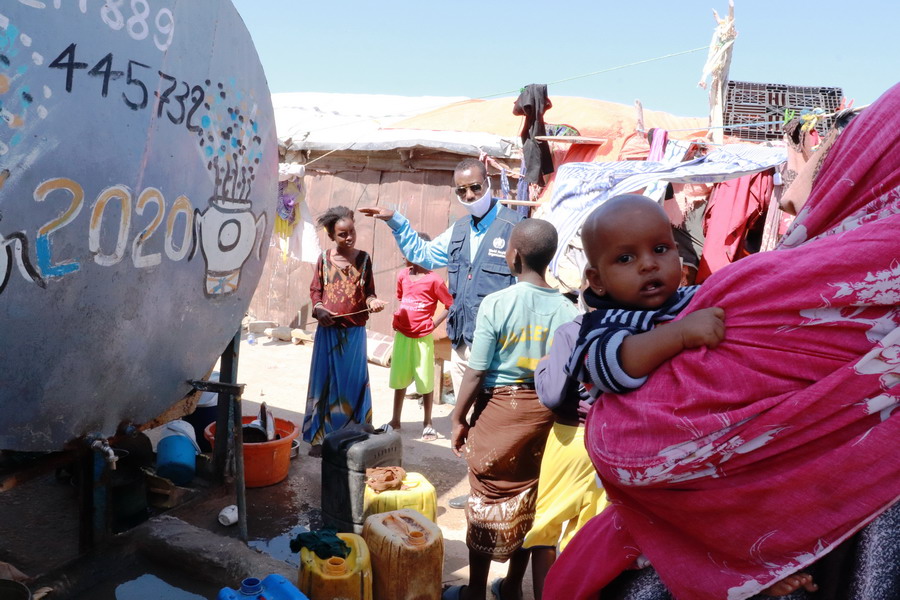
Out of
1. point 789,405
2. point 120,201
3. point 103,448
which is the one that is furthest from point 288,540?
point 789,405

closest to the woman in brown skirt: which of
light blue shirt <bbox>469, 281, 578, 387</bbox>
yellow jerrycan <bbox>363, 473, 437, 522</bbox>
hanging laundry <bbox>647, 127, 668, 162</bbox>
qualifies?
light blue shirt <bbox>469, 281, 578, 387</bbox>

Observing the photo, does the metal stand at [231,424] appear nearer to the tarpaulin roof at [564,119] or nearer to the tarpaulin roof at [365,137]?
the tarpaulin roof at [365,137]

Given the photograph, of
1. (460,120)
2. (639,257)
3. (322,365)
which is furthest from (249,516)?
(460,120)

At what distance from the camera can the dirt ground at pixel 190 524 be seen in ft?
9.95

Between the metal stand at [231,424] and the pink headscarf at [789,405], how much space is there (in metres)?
2.49

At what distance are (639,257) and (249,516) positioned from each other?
10.9ft

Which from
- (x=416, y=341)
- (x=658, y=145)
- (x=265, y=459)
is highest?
(x=658, y=145)

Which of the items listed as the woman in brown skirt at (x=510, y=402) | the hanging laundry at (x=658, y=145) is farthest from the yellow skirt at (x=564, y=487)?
the hanging laundry at (x=658, y=145)

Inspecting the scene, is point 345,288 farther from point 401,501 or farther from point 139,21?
point 139,21

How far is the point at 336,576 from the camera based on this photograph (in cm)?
270

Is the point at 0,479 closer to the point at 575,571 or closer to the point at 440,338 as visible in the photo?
the point at 575,571

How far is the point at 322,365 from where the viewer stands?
17.0 feet

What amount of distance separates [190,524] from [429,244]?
2.52 metres

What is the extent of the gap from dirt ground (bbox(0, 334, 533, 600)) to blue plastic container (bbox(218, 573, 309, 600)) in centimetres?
56
